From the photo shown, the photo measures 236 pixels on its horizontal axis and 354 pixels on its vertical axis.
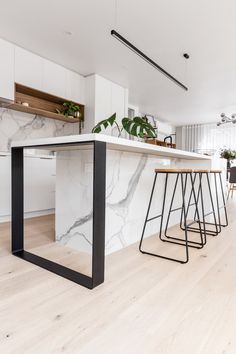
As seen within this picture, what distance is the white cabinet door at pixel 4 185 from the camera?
10.7ft

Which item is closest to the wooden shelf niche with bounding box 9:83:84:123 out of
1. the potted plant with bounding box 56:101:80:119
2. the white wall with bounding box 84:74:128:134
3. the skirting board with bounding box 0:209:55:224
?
the potted plant with bounding box 56:101:80:119

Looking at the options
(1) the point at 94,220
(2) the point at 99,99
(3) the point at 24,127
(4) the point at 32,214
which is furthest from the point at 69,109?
(1) the point at 94,220

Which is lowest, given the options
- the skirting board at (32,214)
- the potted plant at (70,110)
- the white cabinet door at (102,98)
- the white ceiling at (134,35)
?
the skirting board at (32,214)

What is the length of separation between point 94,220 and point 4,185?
2343 millimetres

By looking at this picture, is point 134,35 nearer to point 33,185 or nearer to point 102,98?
point 102,98

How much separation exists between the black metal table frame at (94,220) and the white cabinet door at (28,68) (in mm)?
2051

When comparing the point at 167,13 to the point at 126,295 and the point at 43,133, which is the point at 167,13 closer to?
the point at 43,133

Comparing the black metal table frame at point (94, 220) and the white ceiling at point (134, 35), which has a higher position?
the white ceiling at point (134, 35)

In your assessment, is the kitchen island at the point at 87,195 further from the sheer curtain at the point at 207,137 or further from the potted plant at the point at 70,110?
the sheer curtain at the point at 207,137

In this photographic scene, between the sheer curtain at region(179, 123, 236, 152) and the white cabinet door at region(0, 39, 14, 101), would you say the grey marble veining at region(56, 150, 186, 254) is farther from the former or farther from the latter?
the sheer curtain at region(179, 123, 236, 152)

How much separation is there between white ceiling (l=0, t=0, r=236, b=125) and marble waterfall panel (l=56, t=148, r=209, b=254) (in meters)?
1.66

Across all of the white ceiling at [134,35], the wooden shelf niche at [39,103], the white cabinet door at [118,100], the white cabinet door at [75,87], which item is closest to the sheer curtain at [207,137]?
the white ceiling at [134,35]

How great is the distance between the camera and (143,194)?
247 centimetres

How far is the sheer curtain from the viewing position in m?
8.45
